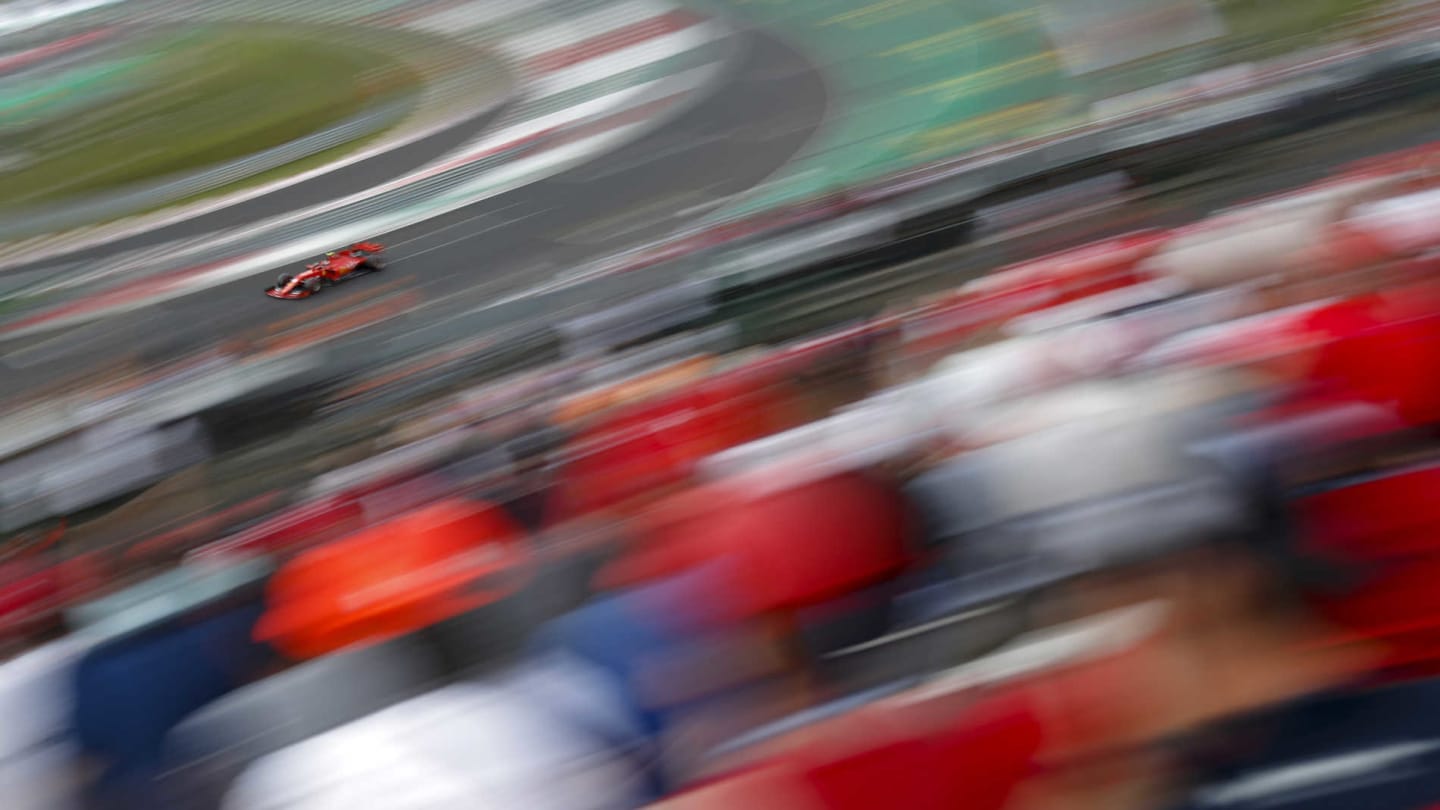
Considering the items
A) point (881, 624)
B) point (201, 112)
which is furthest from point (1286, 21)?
→ point (201, 112)

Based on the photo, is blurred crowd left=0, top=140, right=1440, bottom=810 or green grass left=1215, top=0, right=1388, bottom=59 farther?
green grass left=1215, top=0, right=1388, bottom=59

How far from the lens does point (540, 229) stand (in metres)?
8.38

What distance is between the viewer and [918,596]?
2.24 m

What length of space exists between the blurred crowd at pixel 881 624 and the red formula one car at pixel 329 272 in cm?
519

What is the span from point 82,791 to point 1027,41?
9832mm

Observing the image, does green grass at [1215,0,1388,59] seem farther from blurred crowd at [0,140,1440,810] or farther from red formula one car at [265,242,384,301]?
blurred crowd at [0,140,1440,810]

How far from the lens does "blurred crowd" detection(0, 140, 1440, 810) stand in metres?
2.06

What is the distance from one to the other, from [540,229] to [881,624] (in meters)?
6.48

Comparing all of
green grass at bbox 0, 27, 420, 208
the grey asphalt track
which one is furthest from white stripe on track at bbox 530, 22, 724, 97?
the grey asphalt track

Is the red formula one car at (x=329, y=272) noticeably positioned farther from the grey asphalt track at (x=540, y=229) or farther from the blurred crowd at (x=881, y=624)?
the blurred crowd at (x=881, y=624)

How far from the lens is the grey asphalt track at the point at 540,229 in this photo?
25.1ft

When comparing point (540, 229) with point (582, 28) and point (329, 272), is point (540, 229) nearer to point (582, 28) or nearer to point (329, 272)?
point (329, 272)

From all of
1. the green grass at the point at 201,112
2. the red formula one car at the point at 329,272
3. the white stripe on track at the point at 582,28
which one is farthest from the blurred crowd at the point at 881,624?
the white stripe on track at the point at 582,28

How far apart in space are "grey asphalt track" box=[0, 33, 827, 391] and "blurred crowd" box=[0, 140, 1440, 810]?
4.90 metres
